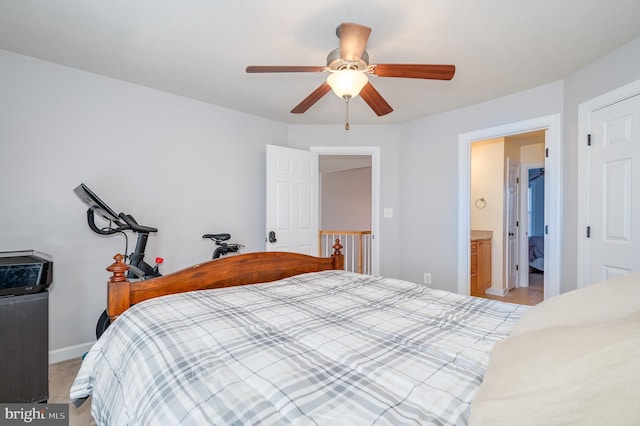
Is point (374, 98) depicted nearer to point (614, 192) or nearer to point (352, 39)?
point (352, 39)

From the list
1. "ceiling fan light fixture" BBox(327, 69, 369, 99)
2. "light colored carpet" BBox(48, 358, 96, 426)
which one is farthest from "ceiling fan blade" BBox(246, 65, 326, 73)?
"light colored carpet" BBox(48, 358, 96, 426)

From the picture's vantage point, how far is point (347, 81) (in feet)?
5.72

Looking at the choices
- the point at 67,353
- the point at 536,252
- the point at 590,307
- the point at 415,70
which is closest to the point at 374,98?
the point at 415,70

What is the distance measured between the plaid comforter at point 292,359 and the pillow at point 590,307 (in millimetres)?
232

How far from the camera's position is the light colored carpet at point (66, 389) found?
1761 millimetres

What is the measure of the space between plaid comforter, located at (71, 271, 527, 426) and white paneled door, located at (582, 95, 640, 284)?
4.76ft

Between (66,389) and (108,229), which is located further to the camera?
(108,229)

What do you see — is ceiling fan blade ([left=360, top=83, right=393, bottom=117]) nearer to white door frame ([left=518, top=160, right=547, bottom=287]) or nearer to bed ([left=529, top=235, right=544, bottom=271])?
white door frame ([left=518, top=160, right=547, bottom=287])

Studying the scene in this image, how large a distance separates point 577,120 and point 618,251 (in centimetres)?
113

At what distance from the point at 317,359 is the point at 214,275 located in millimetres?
1168

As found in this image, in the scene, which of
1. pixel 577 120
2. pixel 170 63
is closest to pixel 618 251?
pixel 577 120

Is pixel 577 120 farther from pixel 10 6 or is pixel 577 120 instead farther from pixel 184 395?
pixel 10 6

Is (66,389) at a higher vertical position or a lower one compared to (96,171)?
lower

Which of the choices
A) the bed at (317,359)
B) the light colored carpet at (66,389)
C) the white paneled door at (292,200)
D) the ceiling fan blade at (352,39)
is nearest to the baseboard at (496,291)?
the white paneled door at (292,200)
